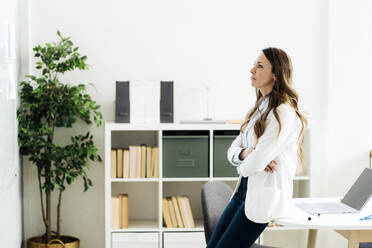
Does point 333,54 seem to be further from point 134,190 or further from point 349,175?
point 134,190

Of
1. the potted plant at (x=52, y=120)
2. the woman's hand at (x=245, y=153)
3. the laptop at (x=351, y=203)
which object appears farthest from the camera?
the potted plant at (x=52, y=120)

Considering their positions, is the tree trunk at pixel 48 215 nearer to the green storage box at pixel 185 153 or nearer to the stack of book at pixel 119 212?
the stack of book at pixel 119 212

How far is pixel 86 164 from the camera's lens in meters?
3.90

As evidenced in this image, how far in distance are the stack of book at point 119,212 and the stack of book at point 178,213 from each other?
0.29 metres

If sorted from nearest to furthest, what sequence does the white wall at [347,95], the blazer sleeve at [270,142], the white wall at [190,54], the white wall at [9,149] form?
the blazer sleeve at [270,142] → the white wall at [9,149] → the white wall at [190,54] → the white wall at [347,95]

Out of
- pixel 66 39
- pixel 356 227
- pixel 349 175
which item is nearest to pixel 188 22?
pixel 66 39

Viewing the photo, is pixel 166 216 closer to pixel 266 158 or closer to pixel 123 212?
pixel 123 212

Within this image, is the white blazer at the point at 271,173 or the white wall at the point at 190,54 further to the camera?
the white wall at the point at 190,54

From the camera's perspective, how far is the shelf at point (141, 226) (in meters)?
3.82

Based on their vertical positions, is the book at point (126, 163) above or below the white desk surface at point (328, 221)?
above

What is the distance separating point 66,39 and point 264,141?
1963 millimetres

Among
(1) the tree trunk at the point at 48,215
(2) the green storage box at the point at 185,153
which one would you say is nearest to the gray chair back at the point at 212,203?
(2) the green storage box at the point at 185,153

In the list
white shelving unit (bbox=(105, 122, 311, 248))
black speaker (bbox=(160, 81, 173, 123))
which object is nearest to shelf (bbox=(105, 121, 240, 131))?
white shelving unit (bbox=(105, 122, 311, 248))

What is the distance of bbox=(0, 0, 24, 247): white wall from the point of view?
2908 mm
